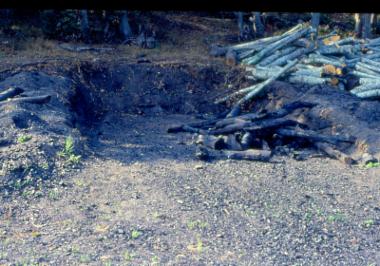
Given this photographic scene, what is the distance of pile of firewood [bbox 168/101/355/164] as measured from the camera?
444 inches

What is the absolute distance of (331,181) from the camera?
32.2 ft

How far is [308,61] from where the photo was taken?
16.3 m

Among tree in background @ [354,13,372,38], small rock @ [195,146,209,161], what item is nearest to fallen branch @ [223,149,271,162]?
small rock @ [195,146,209,161]

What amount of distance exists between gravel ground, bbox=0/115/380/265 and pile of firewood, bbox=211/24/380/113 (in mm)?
4586

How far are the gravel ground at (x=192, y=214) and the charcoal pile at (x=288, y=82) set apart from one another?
111 cm

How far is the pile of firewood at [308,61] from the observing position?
15141 mm

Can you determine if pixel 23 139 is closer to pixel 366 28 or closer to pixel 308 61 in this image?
pixel 308 61

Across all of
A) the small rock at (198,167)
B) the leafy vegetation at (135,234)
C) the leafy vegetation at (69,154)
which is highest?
the leafy vegetation at (135,234)

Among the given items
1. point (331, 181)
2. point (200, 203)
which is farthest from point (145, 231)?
point (331, 181)

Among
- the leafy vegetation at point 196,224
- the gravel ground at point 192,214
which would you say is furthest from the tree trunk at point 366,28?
the leafy vegetation at point 196,224

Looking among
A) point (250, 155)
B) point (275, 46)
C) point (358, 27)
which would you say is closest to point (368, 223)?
point (250, 155)

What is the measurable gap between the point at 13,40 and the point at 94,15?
2.76 meters

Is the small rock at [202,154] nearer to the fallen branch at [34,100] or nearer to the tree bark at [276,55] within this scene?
the fallen branch at [34,100]

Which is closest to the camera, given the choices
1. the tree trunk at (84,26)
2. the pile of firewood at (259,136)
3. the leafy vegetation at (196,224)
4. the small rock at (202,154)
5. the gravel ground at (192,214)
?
the gravel ground at (192,214)
